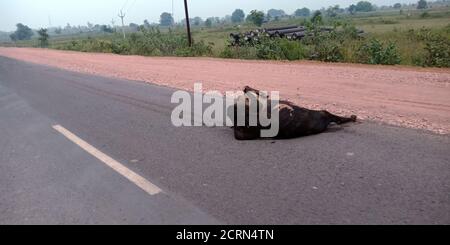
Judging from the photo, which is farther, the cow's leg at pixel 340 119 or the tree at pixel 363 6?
the tree at pixel 363 6

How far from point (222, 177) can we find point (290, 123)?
1.81 m

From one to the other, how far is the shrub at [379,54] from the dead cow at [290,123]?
441 inches

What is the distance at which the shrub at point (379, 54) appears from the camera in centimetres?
1614

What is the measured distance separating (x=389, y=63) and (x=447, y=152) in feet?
38.9

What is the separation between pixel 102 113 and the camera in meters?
8.97

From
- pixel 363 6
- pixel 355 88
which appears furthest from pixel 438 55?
pixel 363 6

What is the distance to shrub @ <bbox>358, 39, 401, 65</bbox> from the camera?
53.0 feet

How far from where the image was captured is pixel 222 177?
4781 millimetres

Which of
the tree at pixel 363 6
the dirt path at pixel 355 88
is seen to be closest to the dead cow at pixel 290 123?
the dirt path at pixel 355 88

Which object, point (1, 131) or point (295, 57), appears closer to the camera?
point (1, 131)

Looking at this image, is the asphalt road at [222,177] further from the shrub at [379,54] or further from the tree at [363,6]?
the tree at [363,6]
